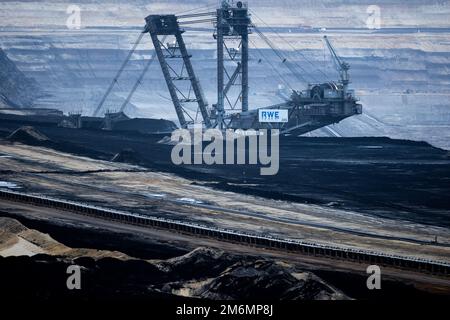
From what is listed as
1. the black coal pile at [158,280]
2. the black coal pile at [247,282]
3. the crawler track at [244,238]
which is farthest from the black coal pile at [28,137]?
the black coal pile at [247,282]

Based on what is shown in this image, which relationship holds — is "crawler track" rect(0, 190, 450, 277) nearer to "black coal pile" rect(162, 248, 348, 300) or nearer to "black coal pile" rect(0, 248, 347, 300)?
"black coal pile" rect(162, 248, 348, 300)

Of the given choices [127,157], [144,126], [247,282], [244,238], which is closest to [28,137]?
[127,157]

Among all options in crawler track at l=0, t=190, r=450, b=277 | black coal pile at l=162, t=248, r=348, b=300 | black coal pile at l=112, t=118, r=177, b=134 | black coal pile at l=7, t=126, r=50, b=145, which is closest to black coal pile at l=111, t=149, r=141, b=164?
black coal pile at l=7, t=126, r=50, b=145

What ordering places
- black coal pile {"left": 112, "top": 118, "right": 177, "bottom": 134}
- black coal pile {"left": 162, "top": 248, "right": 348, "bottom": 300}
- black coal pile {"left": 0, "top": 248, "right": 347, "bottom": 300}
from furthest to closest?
black coal pile {"left": 112, "top": 118, "right": 177, "bottom": 134}, black coal pile {"left": 162, "top": 248, "right": 348, "bottom": 300}, black coal pile {"left": 0, "top": 248, "right": 347, "bottom": 300}

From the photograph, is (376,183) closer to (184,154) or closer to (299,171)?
(299,171)

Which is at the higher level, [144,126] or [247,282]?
[144,126]

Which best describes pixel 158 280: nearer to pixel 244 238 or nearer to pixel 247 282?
pixel 247 282

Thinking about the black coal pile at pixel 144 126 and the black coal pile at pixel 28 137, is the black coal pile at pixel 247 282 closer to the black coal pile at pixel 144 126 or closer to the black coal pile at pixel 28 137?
the black coal pile at pixel 28 137

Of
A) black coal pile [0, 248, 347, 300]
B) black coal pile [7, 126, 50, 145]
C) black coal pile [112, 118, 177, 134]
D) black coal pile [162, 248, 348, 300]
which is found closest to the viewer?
black coal pile [0, 248, 347, 300]
